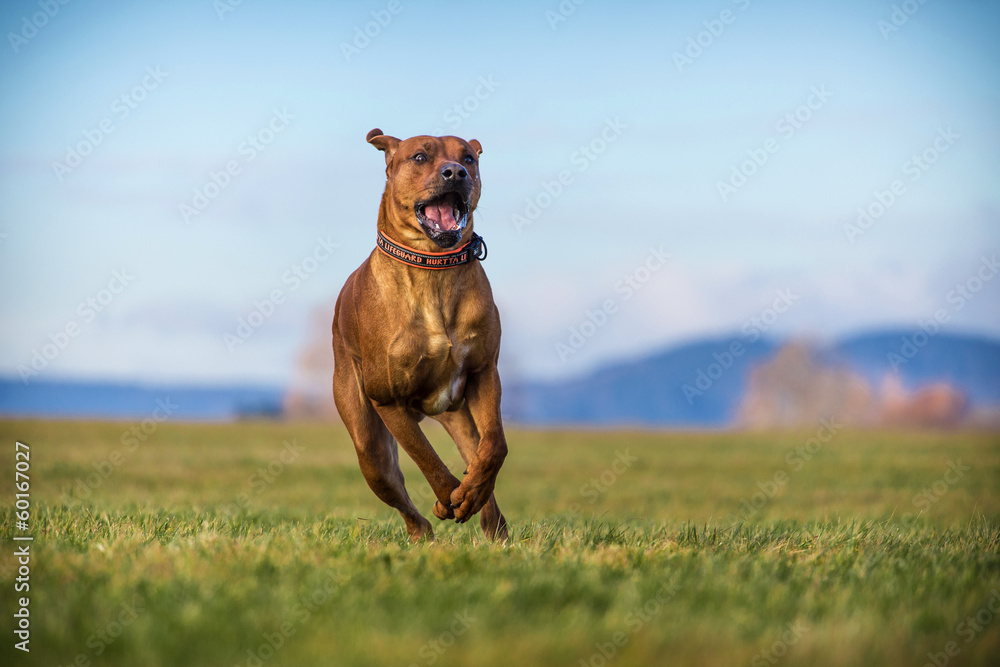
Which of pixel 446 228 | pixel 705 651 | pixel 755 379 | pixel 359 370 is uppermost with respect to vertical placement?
pixel 755 379

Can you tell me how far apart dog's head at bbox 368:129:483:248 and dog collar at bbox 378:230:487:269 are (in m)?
0.08

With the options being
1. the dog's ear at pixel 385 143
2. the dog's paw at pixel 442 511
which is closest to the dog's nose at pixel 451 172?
the dog's ear at pixel 385 143

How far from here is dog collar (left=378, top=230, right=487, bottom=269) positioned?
5.78 meters

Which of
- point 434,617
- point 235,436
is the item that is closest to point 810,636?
point 434,617

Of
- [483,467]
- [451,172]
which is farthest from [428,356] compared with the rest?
[451,172]

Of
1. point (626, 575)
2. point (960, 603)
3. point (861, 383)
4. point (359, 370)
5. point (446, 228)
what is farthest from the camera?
point (861, 383)

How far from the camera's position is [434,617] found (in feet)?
11.4

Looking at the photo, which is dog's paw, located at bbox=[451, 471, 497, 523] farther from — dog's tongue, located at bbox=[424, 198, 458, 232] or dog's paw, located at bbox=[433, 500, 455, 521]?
dog's tongue, located at bbox=[424, 198, 458, 232]

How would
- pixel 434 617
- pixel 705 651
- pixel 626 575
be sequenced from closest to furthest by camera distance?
pixel 705 651, pixel 434 617, pixel 626 575

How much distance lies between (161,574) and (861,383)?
5378 centimetres

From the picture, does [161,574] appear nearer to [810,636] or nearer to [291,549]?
[291,549]

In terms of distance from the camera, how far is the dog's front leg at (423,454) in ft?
18.9

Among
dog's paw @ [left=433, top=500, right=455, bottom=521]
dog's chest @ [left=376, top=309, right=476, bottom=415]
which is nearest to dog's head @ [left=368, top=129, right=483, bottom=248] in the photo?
dog's chest @ [left=376, top=309, right=476, bottom=415]

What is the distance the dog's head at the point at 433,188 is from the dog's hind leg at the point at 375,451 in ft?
4.26
